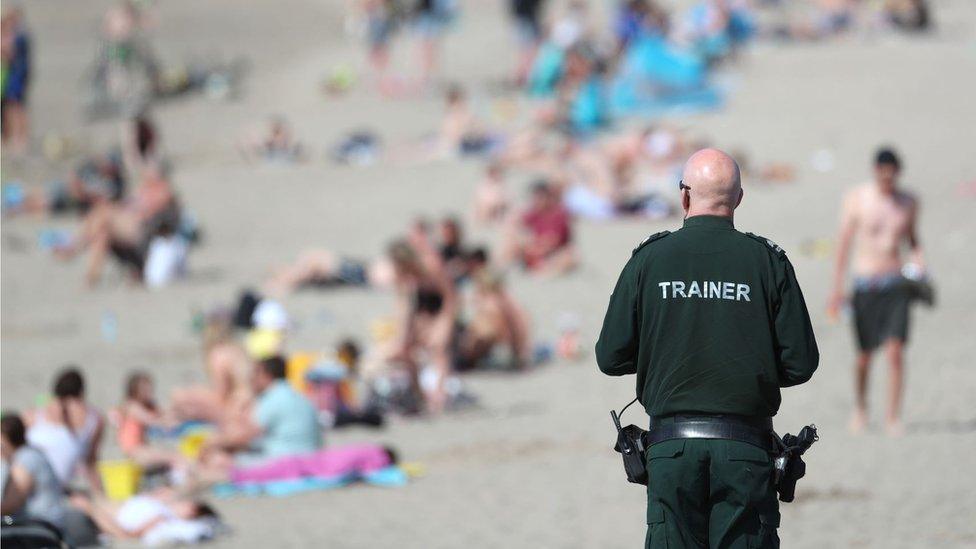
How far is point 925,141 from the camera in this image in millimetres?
19547

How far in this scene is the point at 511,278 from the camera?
51.4ft

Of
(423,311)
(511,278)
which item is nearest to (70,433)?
(423,311)

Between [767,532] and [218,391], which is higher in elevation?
[218,391]

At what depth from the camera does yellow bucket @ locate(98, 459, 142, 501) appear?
9.48 m

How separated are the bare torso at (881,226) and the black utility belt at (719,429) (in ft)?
16.5

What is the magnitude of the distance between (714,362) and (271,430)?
18.5 feet

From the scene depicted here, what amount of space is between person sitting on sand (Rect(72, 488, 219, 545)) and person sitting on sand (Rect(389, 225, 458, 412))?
3526 millimetres

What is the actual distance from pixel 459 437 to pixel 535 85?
41.7ft

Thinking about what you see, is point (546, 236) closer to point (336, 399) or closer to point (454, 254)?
point (454, 254)

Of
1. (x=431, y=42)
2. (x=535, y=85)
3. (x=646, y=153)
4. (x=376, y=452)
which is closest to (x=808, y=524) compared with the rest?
(x=376, y=452)

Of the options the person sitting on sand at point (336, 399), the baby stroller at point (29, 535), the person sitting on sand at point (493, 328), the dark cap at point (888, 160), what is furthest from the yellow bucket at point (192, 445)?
the dark cap at point (888, 160)

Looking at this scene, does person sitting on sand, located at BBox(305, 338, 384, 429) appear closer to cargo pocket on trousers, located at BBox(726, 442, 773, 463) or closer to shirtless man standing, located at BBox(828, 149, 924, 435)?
shirtless man standing, located at BBox(828, 149, 924, 435)

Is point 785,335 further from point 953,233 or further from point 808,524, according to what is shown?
point 953,233

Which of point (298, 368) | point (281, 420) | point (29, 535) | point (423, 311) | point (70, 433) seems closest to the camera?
point (29, 535)
